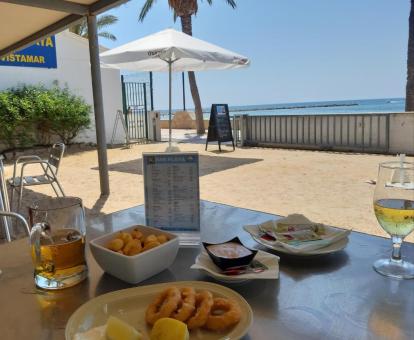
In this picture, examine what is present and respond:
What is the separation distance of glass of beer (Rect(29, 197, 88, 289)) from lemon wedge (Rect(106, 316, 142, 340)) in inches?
9.7

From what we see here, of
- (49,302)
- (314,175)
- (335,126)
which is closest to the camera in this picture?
(49,302)

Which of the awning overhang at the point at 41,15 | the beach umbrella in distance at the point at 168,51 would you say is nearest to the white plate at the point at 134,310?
the awning overhang at the point at 41,15

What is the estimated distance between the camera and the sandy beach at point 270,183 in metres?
3.73

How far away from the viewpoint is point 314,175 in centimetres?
537

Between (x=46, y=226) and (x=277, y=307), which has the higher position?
(x=46, y=226)

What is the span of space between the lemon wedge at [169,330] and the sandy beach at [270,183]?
8.81 ft

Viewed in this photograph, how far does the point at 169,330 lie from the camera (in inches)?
22.4

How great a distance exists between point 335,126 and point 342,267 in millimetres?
7441

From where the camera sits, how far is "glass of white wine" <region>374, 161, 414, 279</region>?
0.79 meters

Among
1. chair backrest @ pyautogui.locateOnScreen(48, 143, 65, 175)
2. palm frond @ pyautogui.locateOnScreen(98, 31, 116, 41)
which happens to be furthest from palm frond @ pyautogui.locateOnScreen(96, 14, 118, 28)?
chair backrest @ pyautogui.locateOnScreen(48, 143, 65, 175)

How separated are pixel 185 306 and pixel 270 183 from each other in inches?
173

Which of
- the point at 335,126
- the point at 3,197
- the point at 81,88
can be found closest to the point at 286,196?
the point at 3,197

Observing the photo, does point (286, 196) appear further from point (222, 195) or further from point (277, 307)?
point (277, 307)

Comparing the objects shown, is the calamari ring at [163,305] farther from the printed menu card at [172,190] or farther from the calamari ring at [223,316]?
the printed menu card at [172,190]
